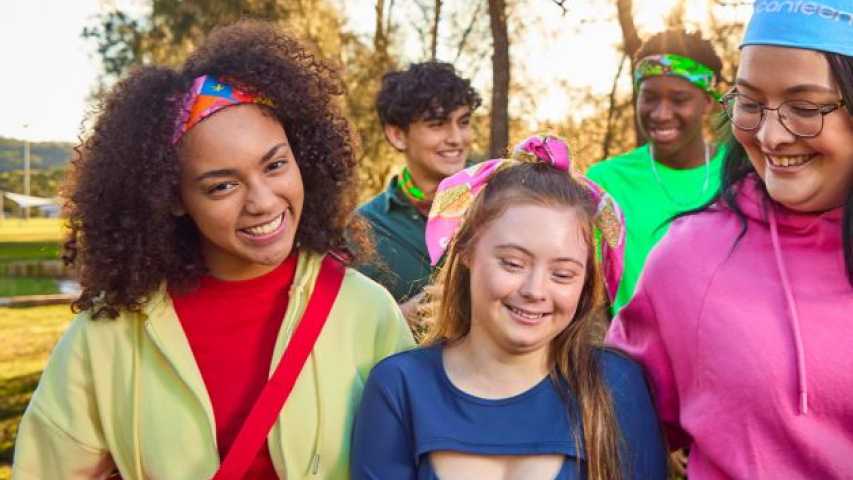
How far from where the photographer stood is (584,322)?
7.97 feet

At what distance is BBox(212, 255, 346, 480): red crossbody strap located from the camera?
2.24 m

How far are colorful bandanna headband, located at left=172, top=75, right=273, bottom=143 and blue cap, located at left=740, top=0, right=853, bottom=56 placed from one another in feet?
4.38

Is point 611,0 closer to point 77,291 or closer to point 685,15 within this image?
point 685,15

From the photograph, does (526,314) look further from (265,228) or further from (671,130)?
(671,130)

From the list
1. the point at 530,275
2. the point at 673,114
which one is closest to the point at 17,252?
the point at 673,114

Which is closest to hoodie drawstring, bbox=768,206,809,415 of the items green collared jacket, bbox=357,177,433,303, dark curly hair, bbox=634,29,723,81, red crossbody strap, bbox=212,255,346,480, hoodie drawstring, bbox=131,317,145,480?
red crossbody strap, bbox=212,255,346,480

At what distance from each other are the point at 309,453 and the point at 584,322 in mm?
827

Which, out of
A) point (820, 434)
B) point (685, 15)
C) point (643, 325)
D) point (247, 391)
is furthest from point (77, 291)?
point (685, 15)

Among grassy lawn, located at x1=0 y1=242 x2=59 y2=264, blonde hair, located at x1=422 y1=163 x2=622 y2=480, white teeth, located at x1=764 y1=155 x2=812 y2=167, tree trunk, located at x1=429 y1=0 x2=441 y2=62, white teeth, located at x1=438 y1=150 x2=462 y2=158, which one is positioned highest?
tree trunk, located at x1=429 y1=0 x2=441 y2=62

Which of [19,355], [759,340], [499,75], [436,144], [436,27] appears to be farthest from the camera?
[436,27]

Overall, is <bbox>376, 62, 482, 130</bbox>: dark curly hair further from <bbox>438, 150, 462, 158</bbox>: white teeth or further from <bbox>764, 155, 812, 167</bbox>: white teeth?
<bbox>764, 155, 812, 167</bbox>: white teeth

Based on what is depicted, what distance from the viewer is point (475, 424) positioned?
2.24 m

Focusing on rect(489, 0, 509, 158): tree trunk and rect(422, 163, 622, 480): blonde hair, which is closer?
rect(422, 163, 622, 480): blonde hair

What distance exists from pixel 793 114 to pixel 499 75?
283 inches
